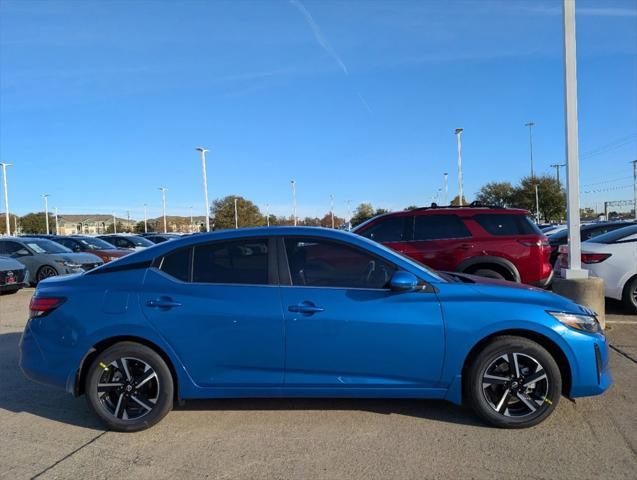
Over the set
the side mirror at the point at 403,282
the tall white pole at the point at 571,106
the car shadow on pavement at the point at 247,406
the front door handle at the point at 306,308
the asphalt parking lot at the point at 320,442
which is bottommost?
the asphalt parking lot at the point at 320,442

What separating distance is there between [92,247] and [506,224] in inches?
596

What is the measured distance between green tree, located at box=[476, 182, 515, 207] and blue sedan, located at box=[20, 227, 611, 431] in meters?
70.7

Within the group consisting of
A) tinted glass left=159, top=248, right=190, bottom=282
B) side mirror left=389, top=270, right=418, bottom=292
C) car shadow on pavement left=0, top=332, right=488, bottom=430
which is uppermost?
tinted glass left=159, top=248, right=190, bottom=282

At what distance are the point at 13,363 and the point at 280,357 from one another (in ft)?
13.7

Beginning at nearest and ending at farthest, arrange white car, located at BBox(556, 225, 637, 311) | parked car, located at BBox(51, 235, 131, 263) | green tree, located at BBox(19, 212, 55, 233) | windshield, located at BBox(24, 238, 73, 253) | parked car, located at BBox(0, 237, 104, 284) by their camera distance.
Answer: white car, located at BBox(556, 225, 637, 311)
parked car, located at BBox(0, 237, 104, 284)
windshield, located at BBox(24, 238, 73, 253)
parked car, located at BBox(51, 235, 131, 263)
green tree, located at BBox(19, 212, 55, 233)

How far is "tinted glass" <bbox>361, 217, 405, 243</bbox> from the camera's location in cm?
877

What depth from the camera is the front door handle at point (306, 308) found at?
159 inches

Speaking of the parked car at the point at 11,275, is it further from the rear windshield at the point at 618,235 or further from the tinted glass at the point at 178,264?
the rear windshield at the point at 618,235

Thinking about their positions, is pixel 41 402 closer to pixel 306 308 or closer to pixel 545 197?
pixel 306 308

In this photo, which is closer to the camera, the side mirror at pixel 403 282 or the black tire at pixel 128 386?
the side mirror at pixel 403 282

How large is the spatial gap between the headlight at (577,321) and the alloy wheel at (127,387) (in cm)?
329

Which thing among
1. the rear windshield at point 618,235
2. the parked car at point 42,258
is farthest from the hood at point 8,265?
the rear windshield at point 618,235

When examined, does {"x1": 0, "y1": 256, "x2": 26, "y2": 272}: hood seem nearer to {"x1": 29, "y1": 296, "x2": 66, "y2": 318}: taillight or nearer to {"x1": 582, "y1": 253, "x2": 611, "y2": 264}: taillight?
{"x1": 29, "y1": 296, "x2": 66, "y2": 318}: taillight

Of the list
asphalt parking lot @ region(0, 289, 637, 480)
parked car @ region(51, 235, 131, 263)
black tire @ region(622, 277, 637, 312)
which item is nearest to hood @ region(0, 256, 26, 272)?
parked car @ region(51, 235, 131, 263)
